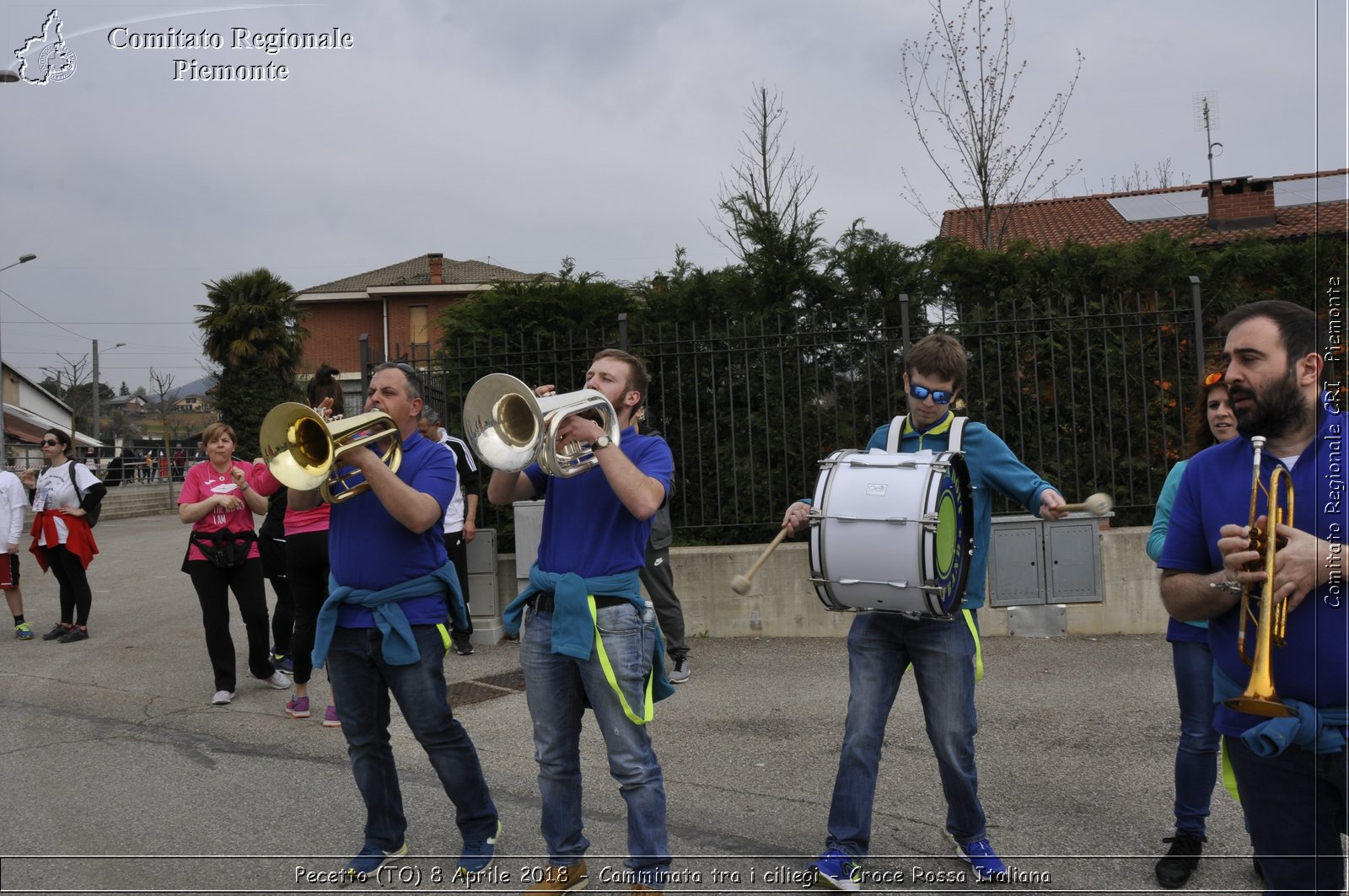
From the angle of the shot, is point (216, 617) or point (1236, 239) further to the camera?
point (1236, 239)

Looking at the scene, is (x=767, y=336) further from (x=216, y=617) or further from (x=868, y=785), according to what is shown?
(x=868, y=785)

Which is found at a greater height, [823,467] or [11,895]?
[823,467]

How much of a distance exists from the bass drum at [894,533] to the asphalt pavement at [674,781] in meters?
1.06

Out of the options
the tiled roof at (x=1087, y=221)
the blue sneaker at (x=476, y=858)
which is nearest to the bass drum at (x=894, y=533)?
the blue sneaker at (x=476, y=858)

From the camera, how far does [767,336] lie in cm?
862

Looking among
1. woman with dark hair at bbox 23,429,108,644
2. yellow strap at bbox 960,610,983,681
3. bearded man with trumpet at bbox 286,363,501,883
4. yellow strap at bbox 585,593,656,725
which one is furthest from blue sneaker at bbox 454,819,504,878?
woman with dark hair at bbox 23,429,108,644

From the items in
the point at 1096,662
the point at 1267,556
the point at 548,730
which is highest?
the point at 1267,556

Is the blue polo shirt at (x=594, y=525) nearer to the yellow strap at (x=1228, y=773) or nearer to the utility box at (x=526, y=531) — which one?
the yellow strap at (x=1228, y=773)

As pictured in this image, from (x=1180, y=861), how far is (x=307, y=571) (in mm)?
4585

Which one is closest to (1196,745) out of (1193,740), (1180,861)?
(1193,740)

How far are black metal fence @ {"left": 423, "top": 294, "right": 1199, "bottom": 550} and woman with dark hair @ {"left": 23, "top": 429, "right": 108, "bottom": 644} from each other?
3244 mm

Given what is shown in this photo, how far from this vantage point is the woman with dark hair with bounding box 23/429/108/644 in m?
8.97

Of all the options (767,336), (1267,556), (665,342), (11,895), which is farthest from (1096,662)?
(11,895)

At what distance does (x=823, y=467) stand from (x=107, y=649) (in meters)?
7.05
